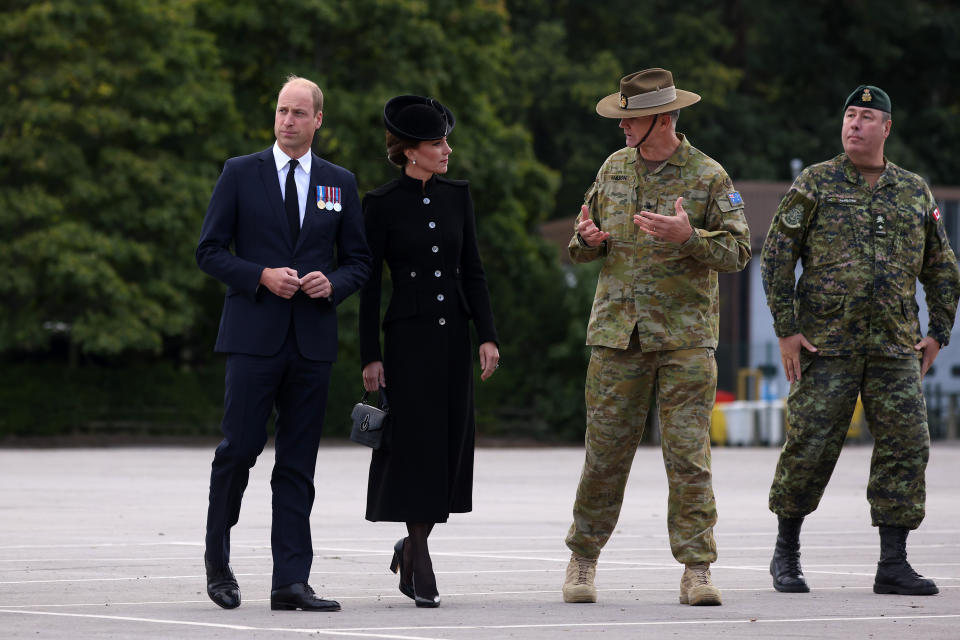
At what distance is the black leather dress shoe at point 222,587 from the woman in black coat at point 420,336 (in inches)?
29.7

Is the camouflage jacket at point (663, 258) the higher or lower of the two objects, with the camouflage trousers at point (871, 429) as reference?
higher

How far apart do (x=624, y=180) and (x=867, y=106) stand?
1368mm

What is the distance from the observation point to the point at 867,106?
8.71m

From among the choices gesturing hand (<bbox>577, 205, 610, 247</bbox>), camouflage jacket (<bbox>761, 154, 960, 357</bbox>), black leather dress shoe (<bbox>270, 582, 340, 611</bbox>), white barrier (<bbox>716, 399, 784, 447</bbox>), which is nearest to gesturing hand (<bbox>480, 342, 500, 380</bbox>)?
gesturing hand (<bbox>577, 205, 610, 247</bbox>)

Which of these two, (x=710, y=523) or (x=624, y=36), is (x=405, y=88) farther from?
(x=710, y=523)

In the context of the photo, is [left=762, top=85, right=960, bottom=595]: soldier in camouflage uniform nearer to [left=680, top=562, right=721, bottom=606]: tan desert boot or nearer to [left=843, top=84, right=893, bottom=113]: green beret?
[left=843, top=84, right=893, bottom=113]: green beret

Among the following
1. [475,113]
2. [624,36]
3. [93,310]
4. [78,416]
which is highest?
[624,36]

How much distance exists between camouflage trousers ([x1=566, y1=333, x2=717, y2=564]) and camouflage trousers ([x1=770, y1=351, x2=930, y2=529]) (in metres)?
0.72

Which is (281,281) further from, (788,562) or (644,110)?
(788,562)

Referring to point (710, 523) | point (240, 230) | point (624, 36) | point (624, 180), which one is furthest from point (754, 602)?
point (624, 36)

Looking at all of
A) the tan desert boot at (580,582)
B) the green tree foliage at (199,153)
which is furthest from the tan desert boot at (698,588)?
the green tree foliage at (199,153)

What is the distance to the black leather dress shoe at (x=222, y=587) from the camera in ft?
24.8

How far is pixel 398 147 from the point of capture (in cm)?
823

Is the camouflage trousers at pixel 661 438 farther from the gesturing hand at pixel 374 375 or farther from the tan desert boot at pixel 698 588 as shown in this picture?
the gesturing hand at pixel 374 375
